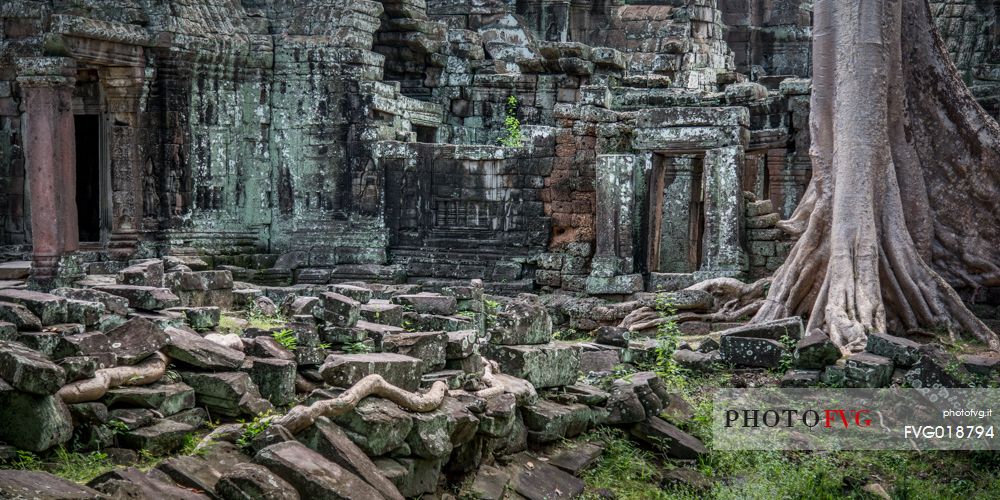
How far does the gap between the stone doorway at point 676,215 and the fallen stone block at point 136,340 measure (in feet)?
26.4

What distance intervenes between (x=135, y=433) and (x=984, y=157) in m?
8.67

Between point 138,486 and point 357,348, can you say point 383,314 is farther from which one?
point 138,486

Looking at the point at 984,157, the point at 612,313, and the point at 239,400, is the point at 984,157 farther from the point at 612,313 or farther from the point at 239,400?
the point at 239,400

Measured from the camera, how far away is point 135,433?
18.6 ft

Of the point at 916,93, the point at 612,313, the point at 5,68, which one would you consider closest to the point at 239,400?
the point at 612,313

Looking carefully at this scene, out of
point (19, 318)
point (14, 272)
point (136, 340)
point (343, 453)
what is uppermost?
point (19, 318)

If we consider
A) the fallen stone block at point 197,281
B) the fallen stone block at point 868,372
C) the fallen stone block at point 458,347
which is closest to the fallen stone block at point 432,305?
the fallen stone block at point 458,347

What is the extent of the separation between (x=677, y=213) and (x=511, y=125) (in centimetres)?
255

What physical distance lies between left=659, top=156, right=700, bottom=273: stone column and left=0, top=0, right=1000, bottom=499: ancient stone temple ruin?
5 centimetres

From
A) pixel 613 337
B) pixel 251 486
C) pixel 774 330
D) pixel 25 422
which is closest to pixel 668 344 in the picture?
pixel 613 337

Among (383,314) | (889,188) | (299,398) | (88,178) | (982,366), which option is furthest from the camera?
(88,178)

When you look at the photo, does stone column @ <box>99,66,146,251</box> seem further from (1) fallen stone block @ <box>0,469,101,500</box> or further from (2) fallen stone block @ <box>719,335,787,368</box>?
(1) fallen stone block @ <box>0,469,101,500</box>

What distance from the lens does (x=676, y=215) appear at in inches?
658

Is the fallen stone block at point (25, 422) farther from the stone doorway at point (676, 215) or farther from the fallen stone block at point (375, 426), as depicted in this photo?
the stone doorway at point (676, 215)
